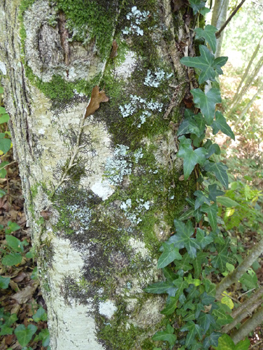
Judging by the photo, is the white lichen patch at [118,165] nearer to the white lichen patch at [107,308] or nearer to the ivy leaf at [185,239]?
the ivy leaf at [185,239]

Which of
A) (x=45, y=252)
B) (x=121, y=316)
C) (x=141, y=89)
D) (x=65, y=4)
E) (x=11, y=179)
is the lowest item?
Result: (x=11, y=179)

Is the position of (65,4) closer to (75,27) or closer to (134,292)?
(75,27)

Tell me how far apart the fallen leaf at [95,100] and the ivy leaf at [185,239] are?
0.60 meters

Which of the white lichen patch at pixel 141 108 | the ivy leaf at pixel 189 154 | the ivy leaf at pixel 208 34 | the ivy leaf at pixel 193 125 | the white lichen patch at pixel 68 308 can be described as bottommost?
the white lichen patch at pixel 68 308

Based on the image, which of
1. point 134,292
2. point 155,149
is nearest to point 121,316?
point 134,292

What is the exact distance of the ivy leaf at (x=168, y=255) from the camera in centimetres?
104

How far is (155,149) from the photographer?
0.97 metres

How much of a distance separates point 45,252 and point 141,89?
815mm

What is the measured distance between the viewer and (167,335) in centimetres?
114

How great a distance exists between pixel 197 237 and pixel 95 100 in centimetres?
75

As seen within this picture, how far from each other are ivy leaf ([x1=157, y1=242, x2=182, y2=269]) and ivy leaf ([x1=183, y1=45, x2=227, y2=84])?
2.29ft

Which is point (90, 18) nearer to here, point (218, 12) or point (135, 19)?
point (135, 19)

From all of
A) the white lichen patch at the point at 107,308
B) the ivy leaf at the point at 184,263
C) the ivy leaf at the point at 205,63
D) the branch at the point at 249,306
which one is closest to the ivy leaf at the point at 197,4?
the ivy leaf at the point at 205,63

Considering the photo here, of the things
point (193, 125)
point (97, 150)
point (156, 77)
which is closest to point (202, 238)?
Result: point (193, 125)
